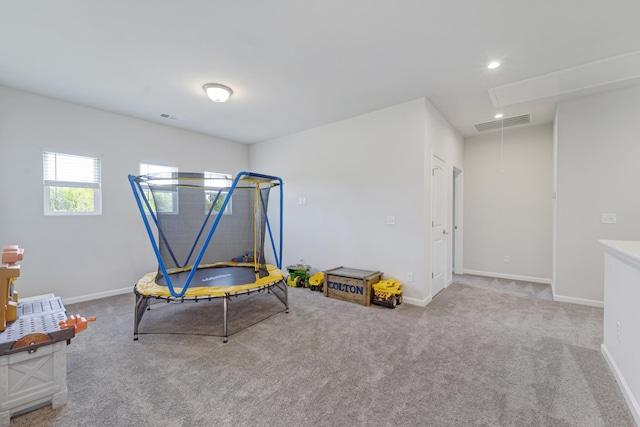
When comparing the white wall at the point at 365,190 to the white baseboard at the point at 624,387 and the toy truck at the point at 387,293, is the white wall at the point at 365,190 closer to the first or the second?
the toy truck at the point at 387,293

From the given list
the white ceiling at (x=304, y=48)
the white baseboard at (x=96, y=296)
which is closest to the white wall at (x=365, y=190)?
the white ceiling at (x=304, y=48)

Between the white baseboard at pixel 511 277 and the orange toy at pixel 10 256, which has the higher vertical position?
the orange toy at pixel 10 256

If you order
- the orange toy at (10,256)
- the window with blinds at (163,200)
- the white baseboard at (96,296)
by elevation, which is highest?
the window with blinds at (163,200)

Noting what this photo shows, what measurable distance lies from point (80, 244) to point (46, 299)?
158 cm

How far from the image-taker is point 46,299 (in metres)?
2.23

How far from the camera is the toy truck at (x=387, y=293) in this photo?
10.5 ft

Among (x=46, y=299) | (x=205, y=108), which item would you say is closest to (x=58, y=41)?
(x=205, y=108)

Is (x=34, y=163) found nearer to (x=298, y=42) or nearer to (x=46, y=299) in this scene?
(x=46, y=299)

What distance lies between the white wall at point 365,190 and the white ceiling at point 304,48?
0.45m

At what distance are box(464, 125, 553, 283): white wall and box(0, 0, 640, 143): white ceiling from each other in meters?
1.06

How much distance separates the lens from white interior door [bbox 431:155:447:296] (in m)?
3.60

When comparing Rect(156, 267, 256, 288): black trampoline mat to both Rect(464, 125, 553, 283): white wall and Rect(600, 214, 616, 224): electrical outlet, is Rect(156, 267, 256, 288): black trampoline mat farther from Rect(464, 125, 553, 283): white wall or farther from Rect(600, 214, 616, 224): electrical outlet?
Rect(600, 214, 616, 224): electrical outlet

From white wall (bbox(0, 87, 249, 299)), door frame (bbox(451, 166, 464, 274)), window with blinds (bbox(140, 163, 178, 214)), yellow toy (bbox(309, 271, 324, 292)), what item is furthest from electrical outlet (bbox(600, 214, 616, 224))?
white wall (bbox(0, 87, 249, 299))

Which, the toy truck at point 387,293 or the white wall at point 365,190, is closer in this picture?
the toy truck at point 387,293
